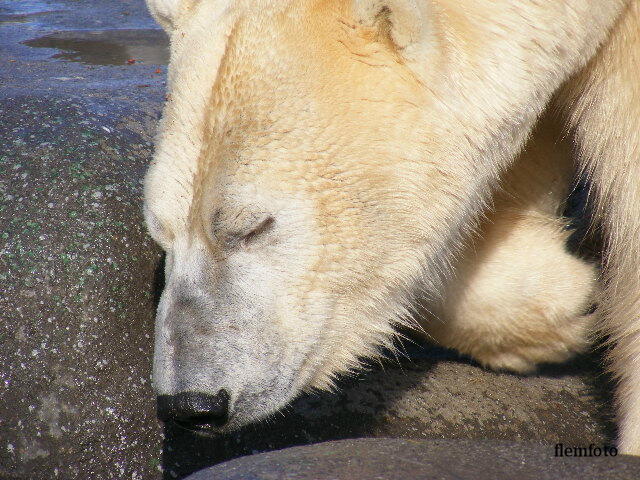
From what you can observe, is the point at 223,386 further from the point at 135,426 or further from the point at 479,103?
the point at 479,103

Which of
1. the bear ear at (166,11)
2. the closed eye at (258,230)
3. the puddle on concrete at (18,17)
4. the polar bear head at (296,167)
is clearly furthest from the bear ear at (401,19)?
the puddle on concrete at (18,17)

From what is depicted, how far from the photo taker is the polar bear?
1670 millimetres

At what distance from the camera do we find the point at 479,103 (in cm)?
171

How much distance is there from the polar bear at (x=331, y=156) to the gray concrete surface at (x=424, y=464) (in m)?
0.22

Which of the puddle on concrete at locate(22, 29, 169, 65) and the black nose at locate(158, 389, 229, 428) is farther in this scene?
the puddle on concrete at locate(22, 29, 169, 65)

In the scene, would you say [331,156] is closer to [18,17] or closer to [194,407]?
[194,407]

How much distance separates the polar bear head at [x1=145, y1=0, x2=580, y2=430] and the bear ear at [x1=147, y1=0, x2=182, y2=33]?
0.30 m

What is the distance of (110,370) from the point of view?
2.04 m

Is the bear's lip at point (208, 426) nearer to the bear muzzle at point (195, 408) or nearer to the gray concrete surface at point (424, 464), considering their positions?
the bear muzzle at point (195, 408)

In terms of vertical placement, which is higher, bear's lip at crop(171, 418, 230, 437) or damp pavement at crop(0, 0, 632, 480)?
bear's lip at crop(171, 418, 230, 437)

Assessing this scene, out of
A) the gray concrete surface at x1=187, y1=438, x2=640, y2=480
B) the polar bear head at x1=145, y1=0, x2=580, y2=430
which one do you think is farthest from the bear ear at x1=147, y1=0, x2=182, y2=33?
the gray concrete surface at x1=187, y1=438, x2=640, y2=480

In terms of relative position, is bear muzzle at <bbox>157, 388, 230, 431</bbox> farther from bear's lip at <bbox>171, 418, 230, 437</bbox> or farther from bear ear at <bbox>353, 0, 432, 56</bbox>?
bear ear at <bbox>353, 0, 432, 56</bbox>

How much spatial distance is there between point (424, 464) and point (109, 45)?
4.50m

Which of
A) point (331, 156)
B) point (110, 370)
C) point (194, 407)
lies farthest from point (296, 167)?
point (110, 370)
